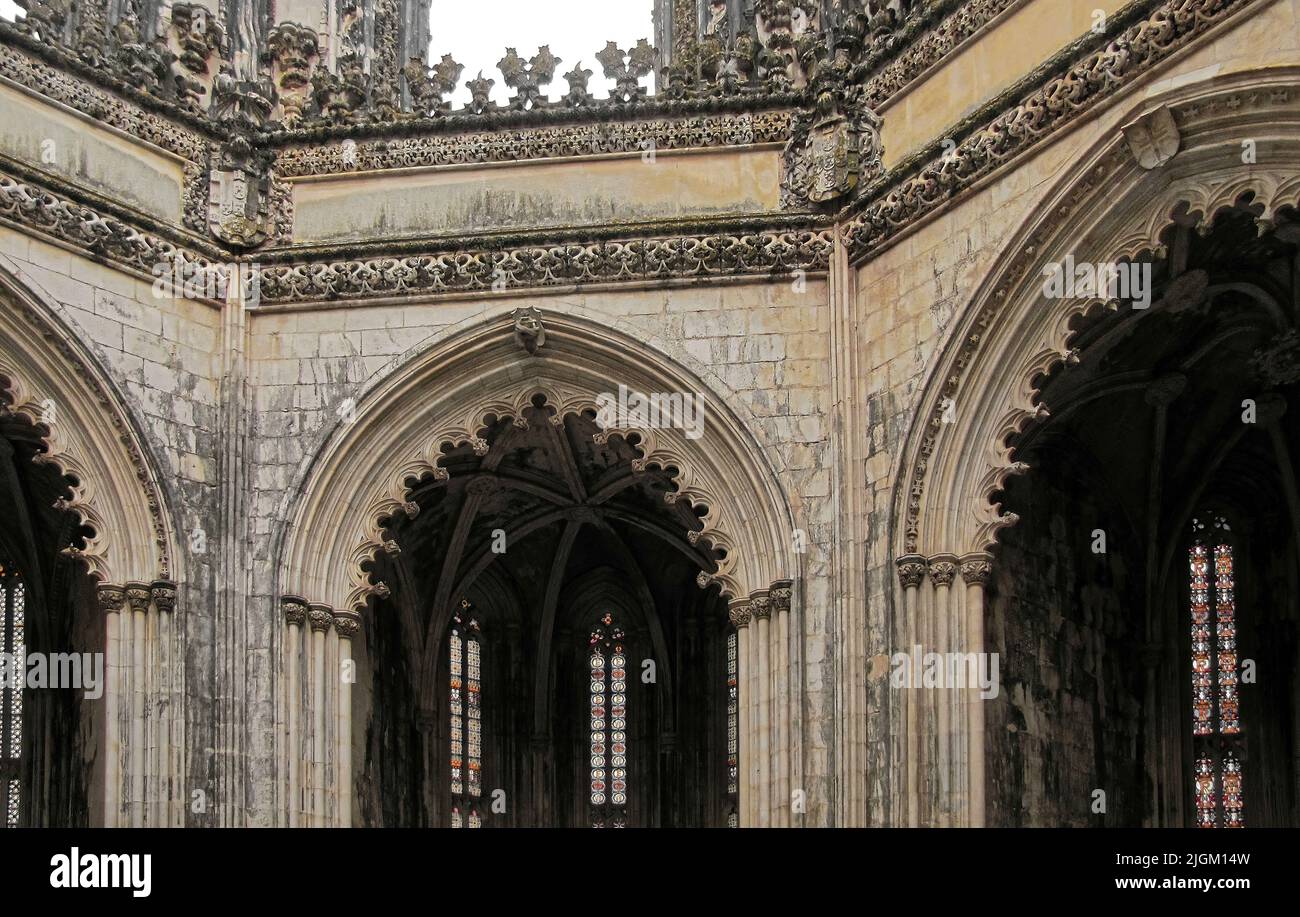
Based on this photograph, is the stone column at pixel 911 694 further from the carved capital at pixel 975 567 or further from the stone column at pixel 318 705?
the stone column at pixel 318 705

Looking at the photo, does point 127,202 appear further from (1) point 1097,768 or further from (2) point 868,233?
(1) point 1097,768

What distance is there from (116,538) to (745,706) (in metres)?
6.02

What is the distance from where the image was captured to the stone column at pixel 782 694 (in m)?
23.6

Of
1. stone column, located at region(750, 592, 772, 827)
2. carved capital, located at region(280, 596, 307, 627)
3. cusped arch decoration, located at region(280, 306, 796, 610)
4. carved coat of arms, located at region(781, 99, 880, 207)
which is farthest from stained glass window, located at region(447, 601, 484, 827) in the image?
carved coat of arms, located at region(781, 99, 880, 207)

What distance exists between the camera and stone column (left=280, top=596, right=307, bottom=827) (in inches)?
958

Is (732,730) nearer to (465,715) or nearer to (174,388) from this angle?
(465,715)

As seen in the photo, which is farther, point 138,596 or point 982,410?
point 138,596

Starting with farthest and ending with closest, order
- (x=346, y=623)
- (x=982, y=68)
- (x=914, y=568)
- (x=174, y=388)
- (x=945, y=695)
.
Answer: (x=346, y=623), (x=174, y=388), (x=982, y=68), (x=914, y=568), (x=945, y=695)

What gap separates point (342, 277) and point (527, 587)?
6.87m

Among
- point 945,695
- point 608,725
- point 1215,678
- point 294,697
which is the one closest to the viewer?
point 945,695

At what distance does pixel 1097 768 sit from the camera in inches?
1030

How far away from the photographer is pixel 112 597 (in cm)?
2408

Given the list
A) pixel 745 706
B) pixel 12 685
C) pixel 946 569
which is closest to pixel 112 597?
pixel 12 685
